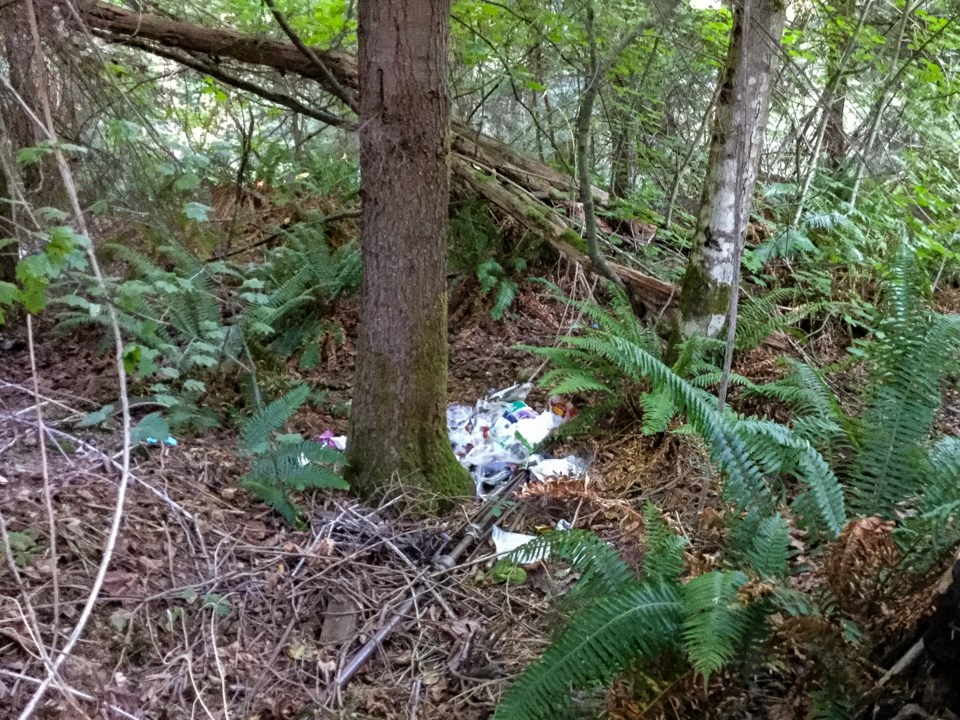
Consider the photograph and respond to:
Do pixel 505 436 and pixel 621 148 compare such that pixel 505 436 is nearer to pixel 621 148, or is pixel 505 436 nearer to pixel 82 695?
pixel 82 695

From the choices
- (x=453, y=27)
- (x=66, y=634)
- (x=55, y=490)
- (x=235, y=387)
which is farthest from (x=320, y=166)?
(x=66, y=634)

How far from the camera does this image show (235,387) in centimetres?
459

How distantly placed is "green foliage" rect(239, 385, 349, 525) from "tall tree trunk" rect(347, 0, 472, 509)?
23cm

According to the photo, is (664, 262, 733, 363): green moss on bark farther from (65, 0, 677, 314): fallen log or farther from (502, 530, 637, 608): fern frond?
(502, 530, 637, 608): fern frond

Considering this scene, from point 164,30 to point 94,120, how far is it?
163cm

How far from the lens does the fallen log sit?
15.3ft

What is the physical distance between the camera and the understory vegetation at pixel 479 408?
78.6 inches

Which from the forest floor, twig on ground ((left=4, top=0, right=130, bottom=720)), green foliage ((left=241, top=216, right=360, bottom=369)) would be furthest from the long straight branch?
green foliage ((left=241, top=216, right=360, bottom=369))

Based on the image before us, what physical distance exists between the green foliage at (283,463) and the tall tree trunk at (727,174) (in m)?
2.39

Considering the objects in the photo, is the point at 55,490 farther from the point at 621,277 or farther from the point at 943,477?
the point at 621,277

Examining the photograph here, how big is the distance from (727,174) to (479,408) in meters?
2.10

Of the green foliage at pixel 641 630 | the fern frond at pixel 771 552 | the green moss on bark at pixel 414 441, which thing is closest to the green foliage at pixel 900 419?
the fern frond at pixel 771 552

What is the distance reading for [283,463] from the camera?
329 centimetres

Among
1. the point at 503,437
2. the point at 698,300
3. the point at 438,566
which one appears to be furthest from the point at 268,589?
the point at 698,300
